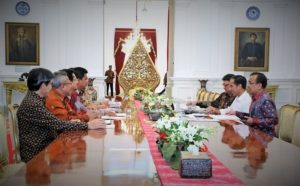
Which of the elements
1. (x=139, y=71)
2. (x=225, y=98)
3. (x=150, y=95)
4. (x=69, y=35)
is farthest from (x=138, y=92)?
(x=69, y=35)

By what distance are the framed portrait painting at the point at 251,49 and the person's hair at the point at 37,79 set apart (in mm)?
8895

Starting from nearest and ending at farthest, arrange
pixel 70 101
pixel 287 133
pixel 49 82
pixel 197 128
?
pixel 197 128 → pixel 49 82 → pixel 287 133 → pixel 70 101

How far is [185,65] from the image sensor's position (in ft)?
37.8

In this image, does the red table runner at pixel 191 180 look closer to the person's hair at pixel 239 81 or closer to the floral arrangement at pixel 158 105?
the floral arrangement at pixel 158 105

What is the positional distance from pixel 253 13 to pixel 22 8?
670cm

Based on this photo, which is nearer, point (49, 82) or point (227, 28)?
point (49, 82)

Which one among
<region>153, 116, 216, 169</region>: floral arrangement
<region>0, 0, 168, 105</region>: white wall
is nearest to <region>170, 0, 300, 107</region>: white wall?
<region>0, 0, 168, 105</region>: white wall

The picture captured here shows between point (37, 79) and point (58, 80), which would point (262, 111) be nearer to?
point (58, 80)

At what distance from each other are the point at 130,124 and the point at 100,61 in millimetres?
7928

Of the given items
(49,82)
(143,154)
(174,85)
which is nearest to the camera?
(143,154)

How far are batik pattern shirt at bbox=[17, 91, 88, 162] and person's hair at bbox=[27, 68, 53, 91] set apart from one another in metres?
0.06

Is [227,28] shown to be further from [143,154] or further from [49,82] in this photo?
[143,154]

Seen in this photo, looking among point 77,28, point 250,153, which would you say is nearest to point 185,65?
point 77,28

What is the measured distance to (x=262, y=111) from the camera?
4.06 m
